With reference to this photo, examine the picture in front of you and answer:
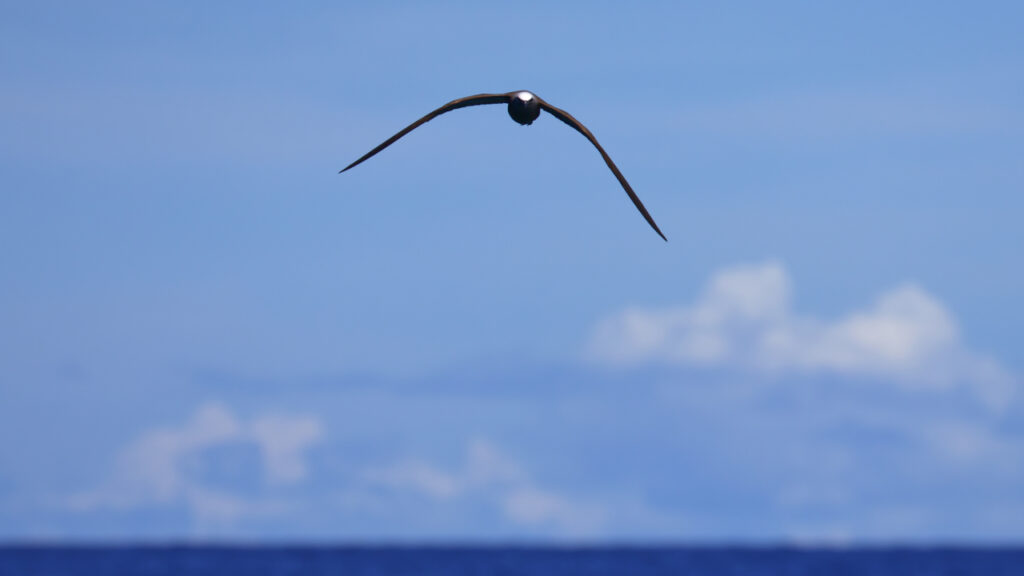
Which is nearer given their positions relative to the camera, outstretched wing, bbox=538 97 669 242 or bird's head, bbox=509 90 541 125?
outstretched wing, bbox=538 97 669 242

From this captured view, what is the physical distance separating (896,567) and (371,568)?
162 feet

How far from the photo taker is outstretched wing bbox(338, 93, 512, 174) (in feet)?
53.3

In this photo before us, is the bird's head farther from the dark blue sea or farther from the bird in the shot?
the dark blue sea

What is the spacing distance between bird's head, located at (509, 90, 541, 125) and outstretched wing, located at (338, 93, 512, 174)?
0.23 meters

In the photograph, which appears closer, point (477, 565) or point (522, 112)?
point (522, 112)

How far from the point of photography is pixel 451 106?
17.1 meters

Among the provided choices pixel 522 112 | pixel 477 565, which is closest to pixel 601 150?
pixel 522 112

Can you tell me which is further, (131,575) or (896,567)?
(896,567)

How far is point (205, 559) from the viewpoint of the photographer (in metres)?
163

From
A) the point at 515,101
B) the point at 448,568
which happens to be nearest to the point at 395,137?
the point at 515,101

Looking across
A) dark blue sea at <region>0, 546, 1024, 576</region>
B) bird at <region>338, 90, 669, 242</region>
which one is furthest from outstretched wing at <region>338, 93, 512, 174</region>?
dark blue sea at <region>0, 546, 1024, 576</region>

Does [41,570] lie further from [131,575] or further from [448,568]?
[448,568]

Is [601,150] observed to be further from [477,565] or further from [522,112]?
[477,565]

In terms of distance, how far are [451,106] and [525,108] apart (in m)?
0.79
